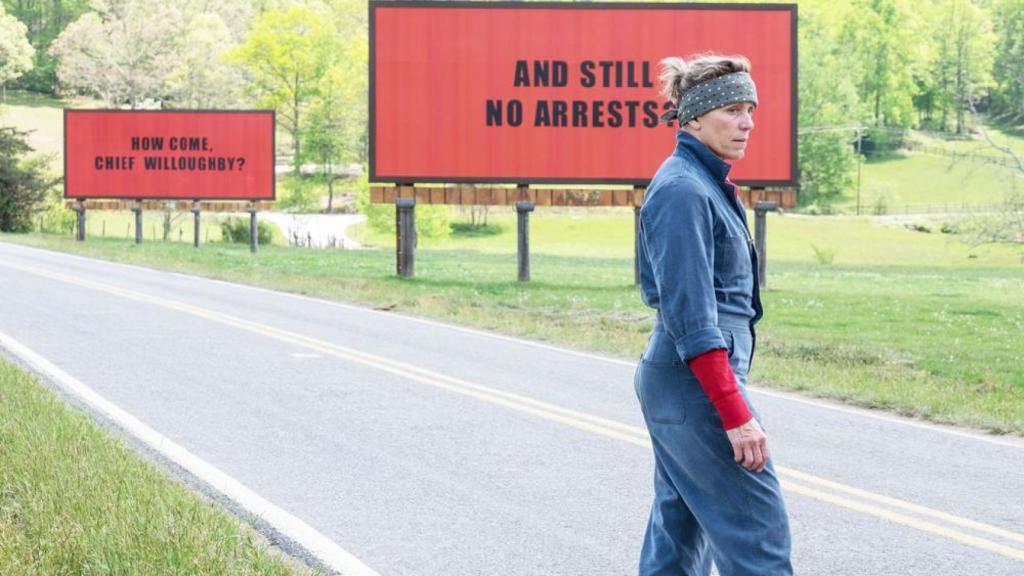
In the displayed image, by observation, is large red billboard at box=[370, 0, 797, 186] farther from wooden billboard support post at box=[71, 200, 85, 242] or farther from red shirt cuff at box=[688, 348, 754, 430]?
red shirt cuff at box=[688, 348, 754, 430]

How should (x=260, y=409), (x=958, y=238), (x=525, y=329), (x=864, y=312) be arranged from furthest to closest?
(x=958, y=238) < (x=864, y=312) < (x=525, y=329) < (x=260, y=409)

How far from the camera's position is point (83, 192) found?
4916 centimetres

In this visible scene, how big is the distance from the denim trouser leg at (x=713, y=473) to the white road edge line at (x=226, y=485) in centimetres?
238

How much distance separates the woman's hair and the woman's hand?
1.03 m

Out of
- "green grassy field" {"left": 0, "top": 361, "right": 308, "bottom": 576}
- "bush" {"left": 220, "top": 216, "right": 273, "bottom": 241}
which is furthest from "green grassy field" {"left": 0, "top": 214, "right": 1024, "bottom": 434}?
"bush" {"left": 220, "top": 216, "right": 273, "bottom": 241}

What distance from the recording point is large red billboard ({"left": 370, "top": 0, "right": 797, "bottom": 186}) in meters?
29.0

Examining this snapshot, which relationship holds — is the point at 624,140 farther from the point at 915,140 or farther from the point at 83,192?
the point at 915,140

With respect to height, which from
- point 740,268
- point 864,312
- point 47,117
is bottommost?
point 864,312

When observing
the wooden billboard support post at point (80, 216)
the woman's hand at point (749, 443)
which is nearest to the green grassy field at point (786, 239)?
the wooden billboard support post at point (80, 216)

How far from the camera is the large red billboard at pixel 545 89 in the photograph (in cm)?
2903

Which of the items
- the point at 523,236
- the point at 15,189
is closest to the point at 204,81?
the point at 15,189

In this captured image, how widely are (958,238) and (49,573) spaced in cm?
7524

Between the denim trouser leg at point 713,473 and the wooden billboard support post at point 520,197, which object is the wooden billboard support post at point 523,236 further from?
the denim trouser leg at point 713,473

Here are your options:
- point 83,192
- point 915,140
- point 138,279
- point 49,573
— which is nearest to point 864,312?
point 138,279
